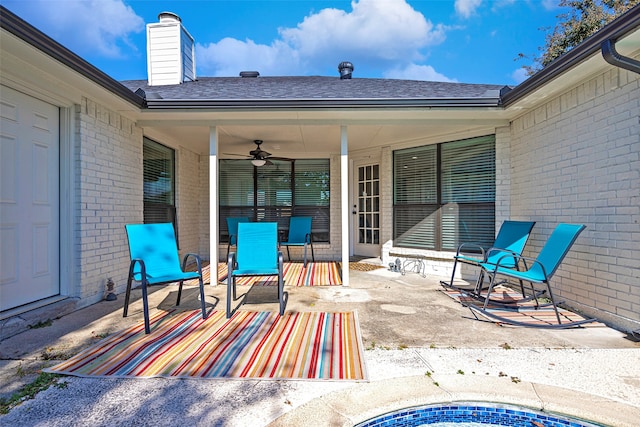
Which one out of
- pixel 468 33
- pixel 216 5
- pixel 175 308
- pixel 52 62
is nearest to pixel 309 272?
pixel 175 308

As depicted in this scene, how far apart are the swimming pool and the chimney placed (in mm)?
7055

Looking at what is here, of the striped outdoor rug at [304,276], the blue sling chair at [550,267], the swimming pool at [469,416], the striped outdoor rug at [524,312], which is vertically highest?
the blue sling chair at [550,267]

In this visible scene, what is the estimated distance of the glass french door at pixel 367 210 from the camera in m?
6.78

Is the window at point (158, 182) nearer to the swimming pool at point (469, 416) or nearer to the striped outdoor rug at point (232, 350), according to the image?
the striped outdoor rug at point (232, 350)

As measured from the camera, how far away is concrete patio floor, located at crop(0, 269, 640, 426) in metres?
1.63

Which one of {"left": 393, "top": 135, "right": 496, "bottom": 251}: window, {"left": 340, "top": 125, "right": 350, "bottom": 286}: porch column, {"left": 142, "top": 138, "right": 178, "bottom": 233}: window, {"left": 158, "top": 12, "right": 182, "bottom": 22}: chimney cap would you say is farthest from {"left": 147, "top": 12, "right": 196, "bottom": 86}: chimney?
{"left": 393, "top": 135, "right": 496, "bottom": 251}: window

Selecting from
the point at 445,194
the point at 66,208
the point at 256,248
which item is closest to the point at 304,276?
→ the point at 256,248

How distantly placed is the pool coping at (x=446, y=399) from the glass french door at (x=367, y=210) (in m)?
4.92

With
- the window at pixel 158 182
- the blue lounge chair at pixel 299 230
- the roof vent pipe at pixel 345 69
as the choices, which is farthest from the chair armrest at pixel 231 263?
the roof vent pipe at pixel 345 69

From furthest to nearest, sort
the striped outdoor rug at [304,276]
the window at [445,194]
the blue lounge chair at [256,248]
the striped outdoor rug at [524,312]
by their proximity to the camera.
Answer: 1. the window at [445,194]
2. the striped outdoor rug at [304,276]
3. the blue lounge chair at [256,248]
4. the striped outdoor rug at [524,312]

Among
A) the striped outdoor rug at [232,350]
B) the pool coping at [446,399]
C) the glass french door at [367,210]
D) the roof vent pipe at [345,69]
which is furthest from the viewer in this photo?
the roof vent pipe at [345,69]

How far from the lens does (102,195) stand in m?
3.82

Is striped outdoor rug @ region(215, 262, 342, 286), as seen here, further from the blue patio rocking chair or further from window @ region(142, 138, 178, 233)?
the blue patio rocking chair

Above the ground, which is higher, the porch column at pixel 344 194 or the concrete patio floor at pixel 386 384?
the porch column at pixel 344 194
